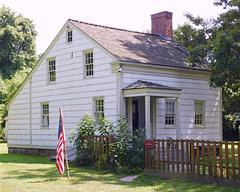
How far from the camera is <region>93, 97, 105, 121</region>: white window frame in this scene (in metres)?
18.4

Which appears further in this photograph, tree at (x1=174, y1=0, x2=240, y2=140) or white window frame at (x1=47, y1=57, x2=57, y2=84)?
white window frame at (x1=47, y1=57, x2=57, y2=84)

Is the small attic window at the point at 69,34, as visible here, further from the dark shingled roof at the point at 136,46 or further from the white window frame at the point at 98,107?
the white window frame at the point at 98,107

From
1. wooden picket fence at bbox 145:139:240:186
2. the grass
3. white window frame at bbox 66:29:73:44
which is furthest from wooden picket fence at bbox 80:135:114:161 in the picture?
white window frame at bbox 66:29:73:44

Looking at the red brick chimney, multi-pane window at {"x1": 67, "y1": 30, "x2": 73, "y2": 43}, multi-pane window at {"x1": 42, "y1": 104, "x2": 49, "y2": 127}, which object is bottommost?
multi-pane window at {"x1": 42, "y1": 104, "x2": 49, "y2": 127}

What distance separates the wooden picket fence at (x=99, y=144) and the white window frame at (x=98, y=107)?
301 centimetres

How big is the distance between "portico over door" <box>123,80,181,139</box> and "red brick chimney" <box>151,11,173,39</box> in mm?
6903

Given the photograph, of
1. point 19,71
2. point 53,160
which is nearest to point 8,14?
point 19,71

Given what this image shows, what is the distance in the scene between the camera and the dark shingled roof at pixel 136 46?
18172 mm

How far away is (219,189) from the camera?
1002 centimetres

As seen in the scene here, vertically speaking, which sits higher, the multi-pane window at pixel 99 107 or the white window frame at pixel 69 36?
the white window frame at pixel 69 36

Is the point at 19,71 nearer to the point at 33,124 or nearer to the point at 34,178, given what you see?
the point at 33,124

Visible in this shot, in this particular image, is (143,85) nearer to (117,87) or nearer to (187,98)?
(117,87)

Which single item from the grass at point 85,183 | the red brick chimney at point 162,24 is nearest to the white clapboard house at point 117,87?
the red brick chimney at point 162,24

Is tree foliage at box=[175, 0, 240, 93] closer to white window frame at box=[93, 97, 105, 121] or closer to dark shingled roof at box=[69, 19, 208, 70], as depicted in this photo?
dark shingled roof at box=[69, 19, 208, 70]
